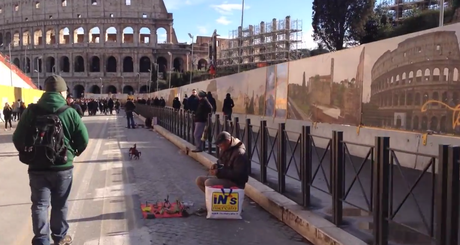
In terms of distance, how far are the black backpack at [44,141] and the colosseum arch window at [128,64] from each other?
11039cm

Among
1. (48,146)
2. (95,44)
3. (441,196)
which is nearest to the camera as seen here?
(441,196)

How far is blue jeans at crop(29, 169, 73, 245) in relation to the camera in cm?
471

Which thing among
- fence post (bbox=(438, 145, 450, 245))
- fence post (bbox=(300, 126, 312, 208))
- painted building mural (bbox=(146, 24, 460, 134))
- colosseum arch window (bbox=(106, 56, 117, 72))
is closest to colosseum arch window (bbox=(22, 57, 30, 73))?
colosseum arch window (bbox=(106, 56, 117, 72))

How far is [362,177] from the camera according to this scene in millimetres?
5289

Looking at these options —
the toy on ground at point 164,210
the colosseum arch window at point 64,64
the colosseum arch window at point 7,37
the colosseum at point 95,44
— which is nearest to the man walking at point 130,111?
the toy on ground at point 164,210

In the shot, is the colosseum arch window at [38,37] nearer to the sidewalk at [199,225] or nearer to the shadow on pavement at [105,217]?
the sidewalk at [199,225]

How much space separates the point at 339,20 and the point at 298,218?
5884 cm

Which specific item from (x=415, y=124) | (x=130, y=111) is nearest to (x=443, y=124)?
(x=415, y=124)

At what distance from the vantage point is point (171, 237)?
5.86 meters

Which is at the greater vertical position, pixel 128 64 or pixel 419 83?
pixel 128 64

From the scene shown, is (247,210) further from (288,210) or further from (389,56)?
(389,56)

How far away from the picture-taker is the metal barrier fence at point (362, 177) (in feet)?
12.5

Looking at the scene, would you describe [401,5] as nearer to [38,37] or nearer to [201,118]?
[201,118]

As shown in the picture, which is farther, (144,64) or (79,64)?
(144,64)
